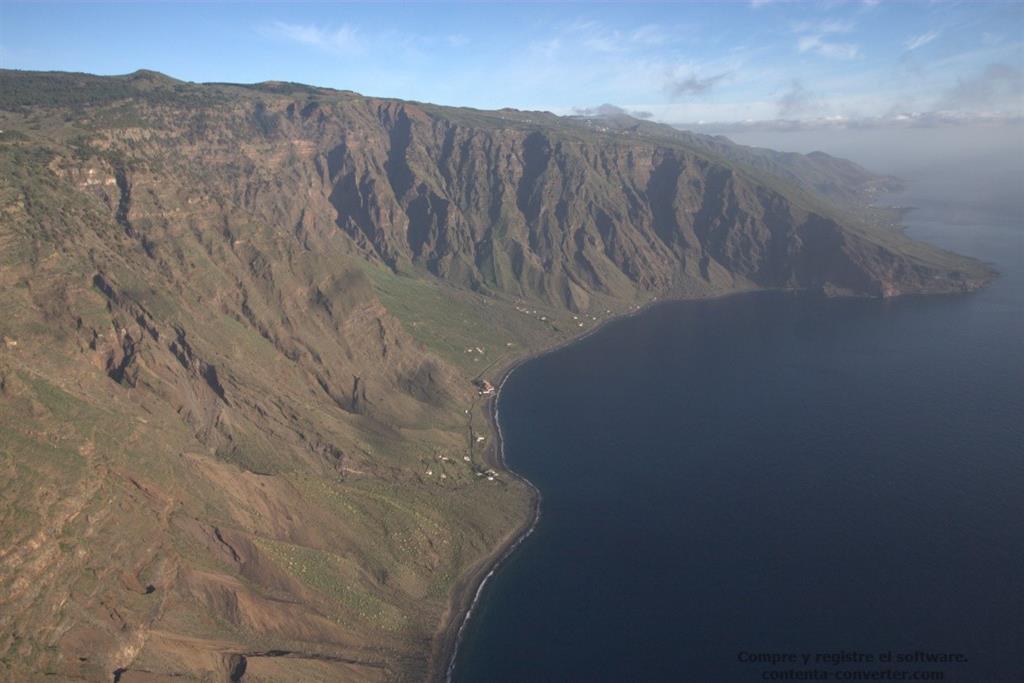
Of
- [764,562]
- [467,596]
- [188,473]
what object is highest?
[188,473]

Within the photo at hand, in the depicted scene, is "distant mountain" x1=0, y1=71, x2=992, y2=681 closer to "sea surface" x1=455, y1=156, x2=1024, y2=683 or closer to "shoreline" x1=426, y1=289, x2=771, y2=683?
"shoreline" x1=426, y1=289, x2=771, y2=683

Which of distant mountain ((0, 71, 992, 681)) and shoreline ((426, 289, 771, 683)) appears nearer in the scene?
distant mountain ((0, 71, 992, 681))

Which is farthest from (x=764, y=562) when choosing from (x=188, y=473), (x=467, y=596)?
(x=188, y=473)

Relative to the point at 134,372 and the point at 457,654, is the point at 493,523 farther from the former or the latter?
the point at 134,372

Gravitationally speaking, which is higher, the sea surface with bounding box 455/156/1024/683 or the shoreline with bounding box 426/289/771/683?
the sea surface with bounding box 455/156/1024/683

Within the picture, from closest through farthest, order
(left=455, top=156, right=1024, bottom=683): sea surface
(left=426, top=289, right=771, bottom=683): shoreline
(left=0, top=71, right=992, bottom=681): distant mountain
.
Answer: (left=0, top=71, right=992, bottom=681): distant mountain, (left=455, top=156, right=1024, bottom=683): sea surface, (left=426, top=289, right=771, bottom=683): shoreline

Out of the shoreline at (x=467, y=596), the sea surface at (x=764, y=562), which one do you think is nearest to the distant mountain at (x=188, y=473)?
the shoreline at (x=467, y=596)

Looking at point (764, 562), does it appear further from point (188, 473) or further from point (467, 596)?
point (188, 473)

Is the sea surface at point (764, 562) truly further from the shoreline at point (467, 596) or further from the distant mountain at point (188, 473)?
the distant mountain at point (188, 473)

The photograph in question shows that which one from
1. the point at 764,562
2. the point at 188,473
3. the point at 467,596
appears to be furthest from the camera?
the point at 764,562

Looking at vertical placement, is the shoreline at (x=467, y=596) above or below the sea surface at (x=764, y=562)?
below

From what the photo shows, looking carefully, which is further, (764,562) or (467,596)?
(764,562)

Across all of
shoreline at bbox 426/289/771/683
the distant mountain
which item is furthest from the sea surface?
the distant mountain
